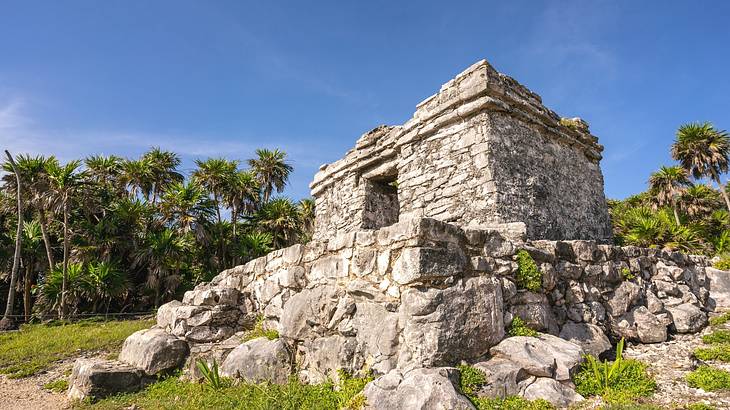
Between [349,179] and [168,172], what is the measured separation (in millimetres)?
17663

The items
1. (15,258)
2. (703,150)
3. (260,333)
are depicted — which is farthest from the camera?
(703,150)

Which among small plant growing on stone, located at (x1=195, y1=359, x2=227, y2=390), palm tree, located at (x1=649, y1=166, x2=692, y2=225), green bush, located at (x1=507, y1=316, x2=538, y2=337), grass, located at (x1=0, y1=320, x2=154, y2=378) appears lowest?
grass, located at (x1=0, y1=320, x2=154, y2=378)

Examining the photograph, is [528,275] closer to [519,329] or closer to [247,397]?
[519,329]

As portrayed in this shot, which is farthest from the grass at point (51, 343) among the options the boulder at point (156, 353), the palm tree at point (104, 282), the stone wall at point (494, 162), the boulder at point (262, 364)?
the stone wall at point (494, 162)

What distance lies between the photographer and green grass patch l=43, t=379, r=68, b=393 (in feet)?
20.9

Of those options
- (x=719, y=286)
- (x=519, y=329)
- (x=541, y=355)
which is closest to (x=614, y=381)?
(x=541, y=355)

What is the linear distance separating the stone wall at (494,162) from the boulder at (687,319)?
1.89 meters

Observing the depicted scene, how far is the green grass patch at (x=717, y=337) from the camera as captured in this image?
16.3 ft

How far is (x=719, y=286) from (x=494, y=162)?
471 centimetres

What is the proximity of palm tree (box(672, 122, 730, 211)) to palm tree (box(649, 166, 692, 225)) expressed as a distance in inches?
19.8

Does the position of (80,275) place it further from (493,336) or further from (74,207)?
(493,336)

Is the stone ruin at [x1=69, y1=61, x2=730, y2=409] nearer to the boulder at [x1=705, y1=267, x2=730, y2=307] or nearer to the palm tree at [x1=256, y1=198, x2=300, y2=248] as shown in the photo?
the boulder at [x1=705, y1=267, x2=730, y2=307]

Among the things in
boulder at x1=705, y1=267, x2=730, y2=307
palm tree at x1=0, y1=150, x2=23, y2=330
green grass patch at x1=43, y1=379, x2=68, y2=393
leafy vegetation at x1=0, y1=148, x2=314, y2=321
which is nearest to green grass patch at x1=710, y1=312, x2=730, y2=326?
boulder at x1=705, y1=267, x2=730, y2=307

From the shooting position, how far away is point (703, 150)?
19.4 meters
